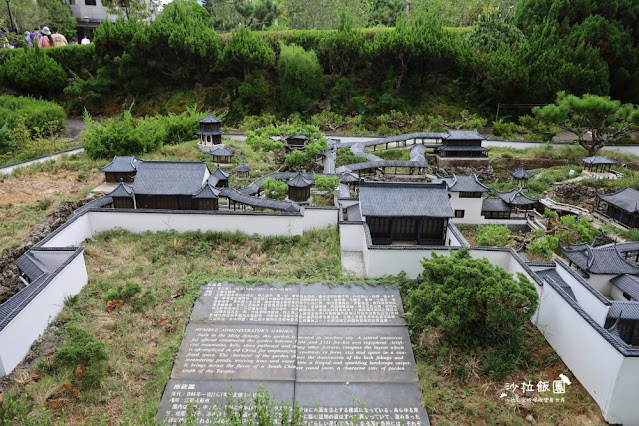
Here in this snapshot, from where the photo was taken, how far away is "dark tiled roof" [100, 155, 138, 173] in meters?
27.6

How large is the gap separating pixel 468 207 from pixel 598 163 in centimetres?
1381

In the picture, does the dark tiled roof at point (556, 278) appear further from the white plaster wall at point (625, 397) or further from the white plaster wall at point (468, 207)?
the white plaster wall at point (468, 207)

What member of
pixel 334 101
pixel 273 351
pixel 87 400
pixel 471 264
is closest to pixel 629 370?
pixel 471 264

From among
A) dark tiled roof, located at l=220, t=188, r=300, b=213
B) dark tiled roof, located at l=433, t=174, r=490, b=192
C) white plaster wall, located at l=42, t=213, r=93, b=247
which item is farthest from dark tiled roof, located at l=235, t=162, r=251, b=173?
dark tiled roof, located at l=433, t=174, r=490, b=192

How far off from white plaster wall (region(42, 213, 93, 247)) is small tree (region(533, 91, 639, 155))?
1350 inches

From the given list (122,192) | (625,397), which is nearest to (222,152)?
(122,192)

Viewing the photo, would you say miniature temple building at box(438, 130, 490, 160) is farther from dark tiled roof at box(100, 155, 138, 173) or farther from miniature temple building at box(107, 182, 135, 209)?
miniature temple building at box(107, 182, 135, 209)

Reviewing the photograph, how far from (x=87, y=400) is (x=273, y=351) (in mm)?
5375

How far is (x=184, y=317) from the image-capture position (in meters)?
16.2

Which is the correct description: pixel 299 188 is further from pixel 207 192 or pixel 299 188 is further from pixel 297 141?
pixel 297 141

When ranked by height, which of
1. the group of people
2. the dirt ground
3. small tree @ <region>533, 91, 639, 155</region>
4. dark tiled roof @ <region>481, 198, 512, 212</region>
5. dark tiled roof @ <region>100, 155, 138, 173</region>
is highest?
the group of people

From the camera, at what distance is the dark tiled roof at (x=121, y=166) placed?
27.6 meters

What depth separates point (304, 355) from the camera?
14531mm

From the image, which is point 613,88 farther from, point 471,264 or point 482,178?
point 471,264
